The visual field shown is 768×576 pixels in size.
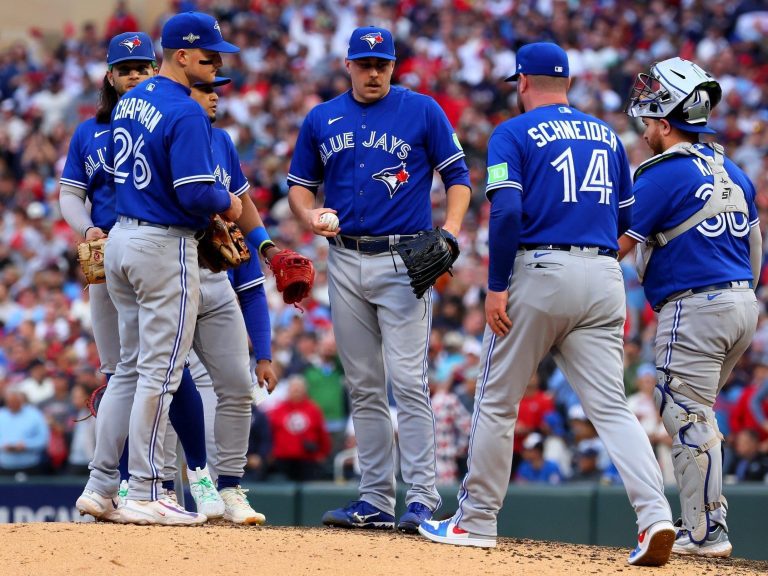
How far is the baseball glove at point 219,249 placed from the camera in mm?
6000

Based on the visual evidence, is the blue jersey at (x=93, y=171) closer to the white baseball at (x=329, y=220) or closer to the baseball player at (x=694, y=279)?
the white baseball at (x=329, y=220)

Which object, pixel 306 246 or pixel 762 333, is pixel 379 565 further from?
pixel 306 246

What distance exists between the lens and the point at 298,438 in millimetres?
11367

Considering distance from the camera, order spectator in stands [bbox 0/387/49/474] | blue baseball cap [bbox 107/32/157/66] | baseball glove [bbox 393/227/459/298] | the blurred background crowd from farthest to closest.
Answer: spectator in stands [bbox 0/387/49/474], the blurred background crowd, blue baseball cap [bbox 107/32/157/66], baseball glove [bbox 393/227/459/298]

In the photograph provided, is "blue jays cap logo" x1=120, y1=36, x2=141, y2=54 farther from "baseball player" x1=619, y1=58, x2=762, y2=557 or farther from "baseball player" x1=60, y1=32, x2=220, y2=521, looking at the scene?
"baseball player" x1=619, y1=58, x2=762, y2=557

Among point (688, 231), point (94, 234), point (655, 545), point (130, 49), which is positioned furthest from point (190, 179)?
point (655, 545)

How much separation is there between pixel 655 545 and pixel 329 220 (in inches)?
82.1

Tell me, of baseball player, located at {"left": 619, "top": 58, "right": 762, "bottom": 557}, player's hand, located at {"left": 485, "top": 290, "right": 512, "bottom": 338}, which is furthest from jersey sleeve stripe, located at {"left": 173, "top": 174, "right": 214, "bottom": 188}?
baseball player, located at {"left": 619, "top": 58, "right": 762, "bottom": 557}

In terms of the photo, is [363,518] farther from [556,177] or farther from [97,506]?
[556,177]

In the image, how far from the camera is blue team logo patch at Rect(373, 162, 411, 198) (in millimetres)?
6238

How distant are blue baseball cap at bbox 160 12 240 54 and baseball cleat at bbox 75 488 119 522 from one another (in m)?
2.09

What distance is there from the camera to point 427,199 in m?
6.39

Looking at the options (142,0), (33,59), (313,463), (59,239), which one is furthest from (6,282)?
(142,0)

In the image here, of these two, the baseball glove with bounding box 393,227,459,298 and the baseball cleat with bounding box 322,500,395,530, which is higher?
the baseball glove with bounding box 393,227,459,298
